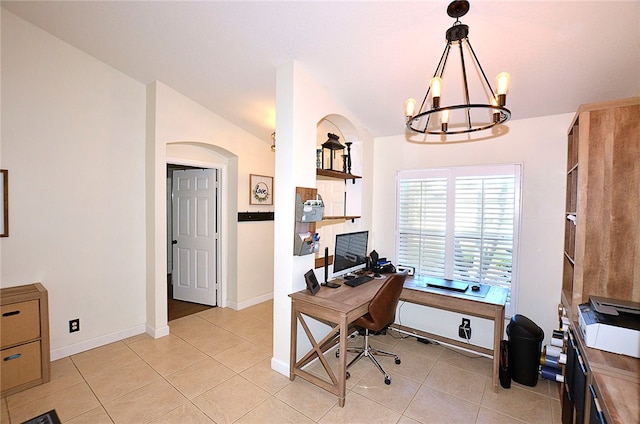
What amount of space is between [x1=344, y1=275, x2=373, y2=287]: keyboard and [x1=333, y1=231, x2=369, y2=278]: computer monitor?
14 centimetres

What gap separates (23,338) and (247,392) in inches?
70.9

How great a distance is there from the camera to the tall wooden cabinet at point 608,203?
1.83 metres

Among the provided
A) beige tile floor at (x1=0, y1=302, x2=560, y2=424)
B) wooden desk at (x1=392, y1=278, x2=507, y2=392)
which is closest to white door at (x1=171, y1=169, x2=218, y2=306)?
beige tile floor at (x1=0, y1=302, x2=560, y2=424)

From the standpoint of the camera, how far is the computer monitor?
9.29ft

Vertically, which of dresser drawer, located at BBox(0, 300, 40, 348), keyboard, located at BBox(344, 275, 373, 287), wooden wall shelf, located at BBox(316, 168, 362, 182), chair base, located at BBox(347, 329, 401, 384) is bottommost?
chair base, located at BBox(347, 329, 401, 384)

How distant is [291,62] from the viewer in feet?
7.80

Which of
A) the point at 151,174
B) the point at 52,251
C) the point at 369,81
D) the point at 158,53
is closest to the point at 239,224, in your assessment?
the point at 151,174

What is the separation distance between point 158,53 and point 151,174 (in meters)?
1.24

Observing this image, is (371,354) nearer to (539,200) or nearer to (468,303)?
(468,303)

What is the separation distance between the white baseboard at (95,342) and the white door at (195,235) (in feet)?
3.36

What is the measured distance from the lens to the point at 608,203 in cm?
189

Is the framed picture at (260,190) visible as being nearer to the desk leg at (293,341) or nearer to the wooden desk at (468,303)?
the desk leg at (293,341)

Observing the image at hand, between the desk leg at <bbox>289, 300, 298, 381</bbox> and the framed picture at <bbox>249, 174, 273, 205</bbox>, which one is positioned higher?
the framed picture at <bbox>249, 174, 273, 205</bbox>

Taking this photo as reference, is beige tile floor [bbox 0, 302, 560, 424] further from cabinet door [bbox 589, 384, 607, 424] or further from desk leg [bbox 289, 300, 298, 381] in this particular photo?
cabinet door [bbox 589, 384, 607, 424]
